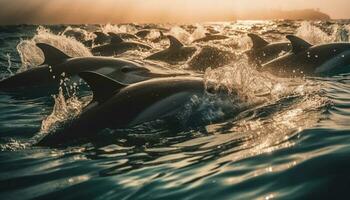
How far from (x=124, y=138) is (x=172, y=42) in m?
12.7

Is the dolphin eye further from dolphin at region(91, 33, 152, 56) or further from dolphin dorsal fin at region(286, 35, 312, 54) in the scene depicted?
dolphin at region(91, 33, 152, 56)

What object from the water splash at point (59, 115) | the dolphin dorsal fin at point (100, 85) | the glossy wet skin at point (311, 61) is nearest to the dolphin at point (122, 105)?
the dolphin dorsal fin at point (100, 85)

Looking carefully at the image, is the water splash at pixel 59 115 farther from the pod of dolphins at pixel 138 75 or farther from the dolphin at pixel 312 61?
the dolphin at pixel 312 61

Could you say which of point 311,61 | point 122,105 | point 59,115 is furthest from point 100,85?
point 311,61

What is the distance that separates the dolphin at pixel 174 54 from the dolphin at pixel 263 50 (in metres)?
2.74

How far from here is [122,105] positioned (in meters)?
7.85

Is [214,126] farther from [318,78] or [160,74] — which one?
[318,78]

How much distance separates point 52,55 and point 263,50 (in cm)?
784

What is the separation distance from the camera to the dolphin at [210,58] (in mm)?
16984

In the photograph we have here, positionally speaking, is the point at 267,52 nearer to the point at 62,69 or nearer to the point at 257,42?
the point at 257,42

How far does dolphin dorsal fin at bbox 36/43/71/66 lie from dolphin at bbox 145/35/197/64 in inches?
247

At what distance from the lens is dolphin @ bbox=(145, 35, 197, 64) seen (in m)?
19.2

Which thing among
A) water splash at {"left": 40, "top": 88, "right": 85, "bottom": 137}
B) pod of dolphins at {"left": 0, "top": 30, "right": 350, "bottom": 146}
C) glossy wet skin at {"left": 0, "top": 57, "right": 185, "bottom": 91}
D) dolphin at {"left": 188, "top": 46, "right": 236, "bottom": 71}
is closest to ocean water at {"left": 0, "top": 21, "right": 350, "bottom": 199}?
water splash at {"left": 40, "top": 88, "right": 85, "bottom": 137}

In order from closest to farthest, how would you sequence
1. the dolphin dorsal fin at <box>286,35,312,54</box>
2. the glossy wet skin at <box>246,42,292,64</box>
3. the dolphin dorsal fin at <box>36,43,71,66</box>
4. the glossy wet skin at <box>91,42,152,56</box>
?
the dolphin dorsal fin at <box>36,43,71,66</box> < the dolphin dorsal fin at <box>286,35,312,54</box> < the glossy wet skin at <box>246,42,292,64</box> < the glossy wet skin at <box>91,42,152,56</box>
